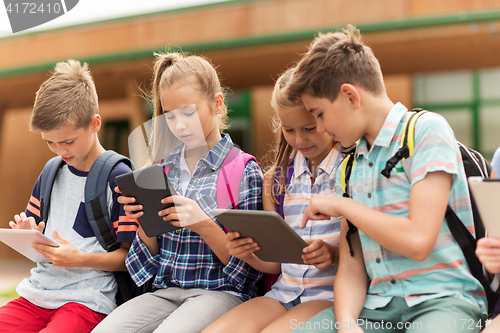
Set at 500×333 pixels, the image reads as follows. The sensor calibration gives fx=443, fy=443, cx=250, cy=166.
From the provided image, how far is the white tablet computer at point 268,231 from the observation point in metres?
1.48

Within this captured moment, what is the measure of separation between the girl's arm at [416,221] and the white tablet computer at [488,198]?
0.16 m

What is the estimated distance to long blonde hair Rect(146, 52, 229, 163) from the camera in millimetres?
1983

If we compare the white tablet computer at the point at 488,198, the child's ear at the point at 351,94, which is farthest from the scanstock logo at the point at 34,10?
the white tablet computer at the point at 488,198

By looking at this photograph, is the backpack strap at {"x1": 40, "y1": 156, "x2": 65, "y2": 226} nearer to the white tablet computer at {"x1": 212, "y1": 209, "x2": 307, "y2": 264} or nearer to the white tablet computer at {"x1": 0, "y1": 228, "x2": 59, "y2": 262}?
the white tablet computer at {"x1": 0, "y1": 228, "x2": 59, "y2": 262}

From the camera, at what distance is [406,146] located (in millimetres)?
1480

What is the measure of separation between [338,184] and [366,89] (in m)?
0.39

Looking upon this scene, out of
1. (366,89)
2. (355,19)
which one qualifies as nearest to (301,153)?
(366,89)

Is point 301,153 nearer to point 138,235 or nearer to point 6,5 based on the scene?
point 138,235

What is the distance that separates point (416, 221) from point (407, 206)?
136 millimetres

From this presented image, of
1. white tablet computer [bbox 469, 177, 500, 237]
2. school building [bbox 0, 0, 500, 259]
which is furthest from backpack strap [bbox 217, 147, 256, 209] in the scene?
school building [bbox 0, 0, 500, 259]

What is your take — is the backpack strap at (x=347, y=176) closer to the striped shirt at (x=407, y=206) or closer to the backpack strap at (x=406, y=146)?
the striped shirt at (x=407, y=206)

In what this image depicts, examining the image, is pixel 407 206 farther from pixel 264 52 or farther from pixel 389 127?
pixel 264 52

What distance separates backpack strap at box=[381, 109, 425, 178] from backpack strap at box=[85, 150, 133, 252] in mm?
1287

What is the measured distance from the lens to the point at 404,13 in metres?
6.80
